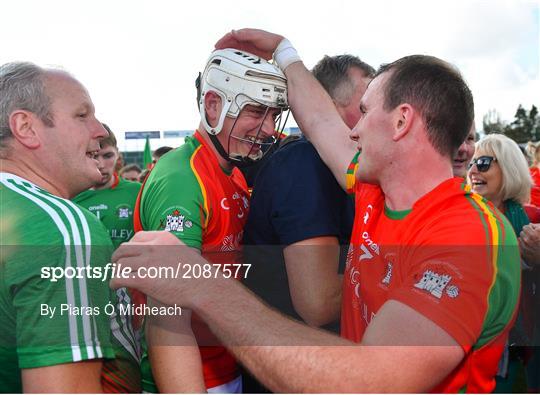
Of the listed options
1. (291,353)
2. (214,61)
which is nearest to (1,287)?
(291,353)

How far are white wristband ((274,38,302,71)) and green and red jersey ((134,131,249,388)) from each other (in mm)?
528

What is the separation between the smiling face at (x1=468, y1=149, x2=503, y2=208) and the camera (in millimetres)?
4156

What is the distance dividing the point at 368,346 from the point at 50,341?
0.84m

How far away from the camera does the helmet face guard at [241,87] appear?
2.29 m

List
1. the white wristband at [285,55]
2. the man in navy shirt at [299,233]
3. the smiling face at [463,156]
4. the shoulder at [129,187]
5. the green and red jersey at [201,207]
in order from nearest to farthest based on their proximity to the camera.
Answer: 1. the green and red jersey at [201,207]
2. the man in navy shirt at [299,233]
3. the white wristband at [285,55]
4. the smiling face at [463,156]
5. the shoulder at [129,187]

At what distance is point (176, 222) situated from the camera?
6.25ft

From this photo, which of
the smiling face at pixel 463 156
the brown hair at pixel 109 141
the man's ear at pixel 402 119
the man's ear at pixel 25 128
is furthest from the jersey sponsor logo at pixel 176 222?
the brown hair at pixel 109 141

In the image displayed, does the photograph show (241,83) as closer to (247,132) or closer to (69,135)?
(247,132)

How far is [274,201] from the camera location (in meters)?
2.17

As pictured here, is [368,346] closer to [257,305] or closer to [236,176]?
[257,305]

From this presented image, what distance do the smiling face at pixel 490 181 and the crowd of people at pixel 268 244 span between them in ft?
6.64

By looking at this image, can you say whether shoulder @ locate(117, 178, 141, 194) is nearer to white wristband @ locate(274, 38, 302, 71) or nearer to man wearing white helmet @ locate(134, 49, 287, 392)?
man wearing white helmet @ locate(134, 49, 287, 392)

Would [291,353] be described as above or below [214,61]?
below

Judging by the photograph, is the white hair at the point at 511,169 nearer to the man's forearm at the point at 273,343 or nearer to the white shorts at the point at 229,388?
the white shorts at the point at 229,388
